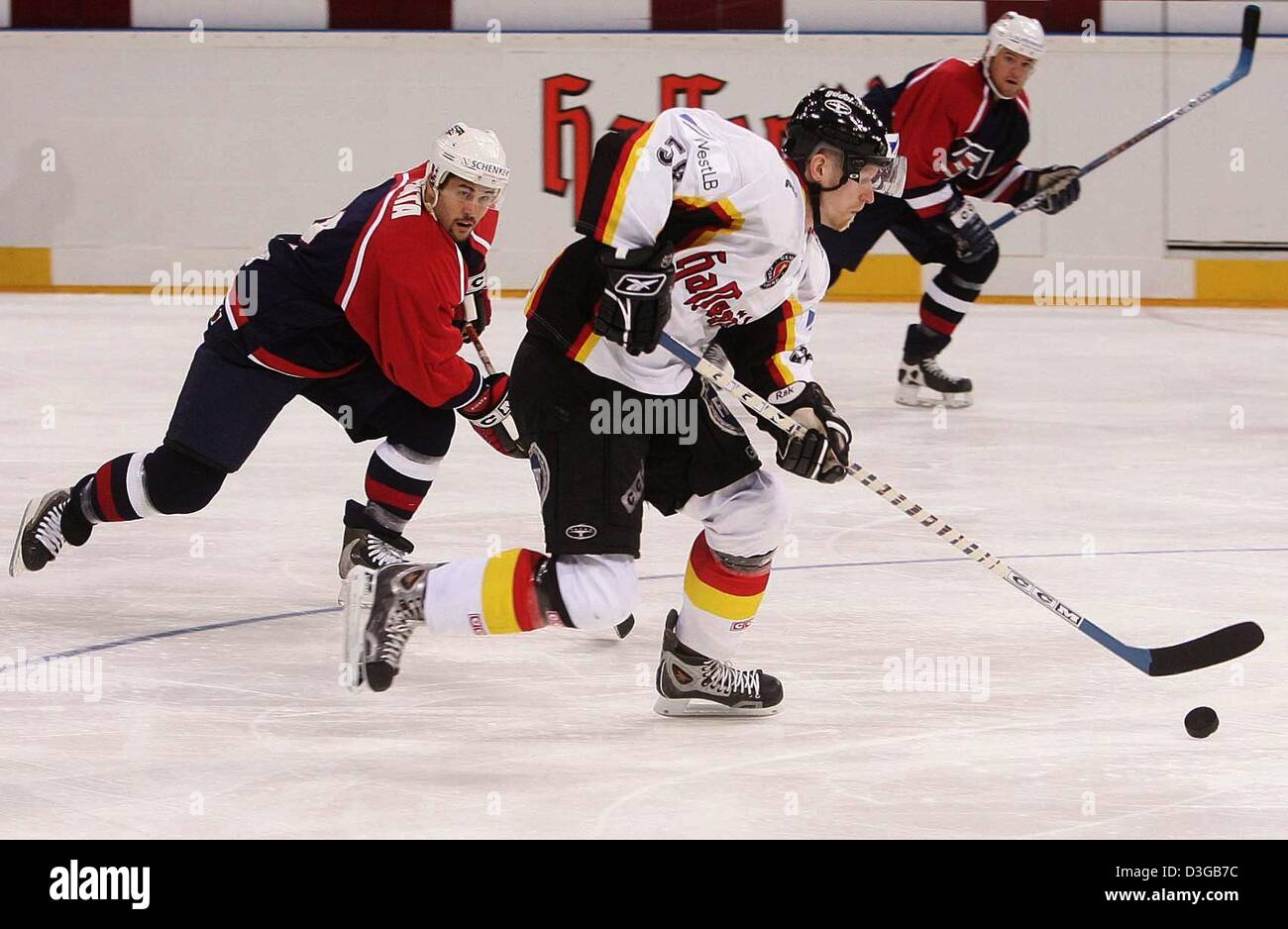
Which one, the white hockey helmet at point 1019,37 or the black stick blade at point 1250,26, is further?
the black stick blade at point 1250,26

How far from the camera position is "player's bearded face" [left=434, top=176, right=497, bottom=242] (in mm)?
3363

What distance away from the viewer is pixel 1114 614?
357 cm

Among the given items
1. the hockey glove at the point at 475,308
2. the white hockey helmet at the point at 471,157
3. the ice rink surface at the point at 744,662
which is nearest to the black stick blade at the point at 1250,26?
the ice rink surface at the point at 744,662

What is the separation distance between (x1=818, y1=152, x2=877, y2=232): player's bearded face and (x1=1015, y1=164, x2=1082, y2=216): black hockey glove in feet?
11.3

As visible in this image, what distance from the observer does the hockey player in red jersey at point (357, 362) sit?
3.35 m

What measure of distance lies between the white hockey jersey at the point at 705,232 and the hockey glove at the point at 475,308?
944 millimetres

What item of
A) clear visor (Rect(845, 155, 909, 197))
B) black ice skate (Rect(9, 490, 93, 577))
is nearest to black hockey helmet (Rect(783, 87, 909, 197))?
clear visor (Rect(845, 155, 909, 197))

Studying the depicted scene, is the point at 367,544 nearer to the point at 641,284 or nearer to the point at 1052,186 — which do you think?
the point at 641,284

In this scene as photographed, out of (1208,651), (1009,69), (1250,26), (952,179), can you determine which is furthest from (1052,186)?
(1208,651)

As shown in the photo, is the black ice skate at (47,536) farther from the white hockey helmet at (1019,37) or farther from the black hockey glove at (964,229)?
the white hockey helmet at (1019,37)

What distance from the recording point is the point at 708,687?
9.64 feet

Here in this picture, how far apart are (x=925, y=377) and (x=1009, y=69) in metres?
0.96

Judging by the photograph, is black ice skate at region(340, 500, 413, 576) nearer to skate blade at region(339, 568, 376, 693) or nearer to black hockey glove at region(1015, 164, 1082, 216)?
skate blade at region(339, 568, 376, 693)
